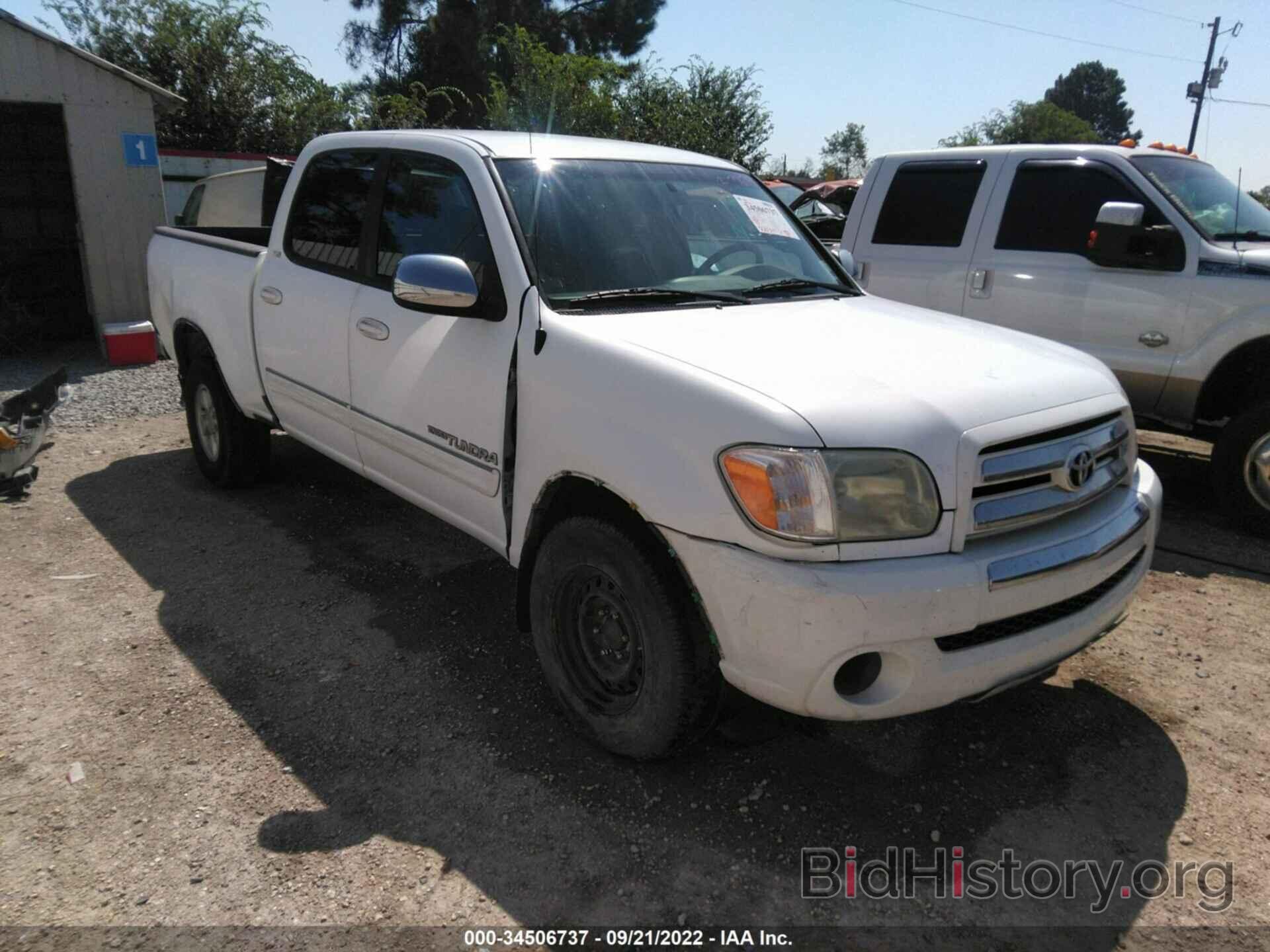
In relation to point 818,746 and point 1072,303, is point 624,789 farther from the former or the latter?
point 1072,303

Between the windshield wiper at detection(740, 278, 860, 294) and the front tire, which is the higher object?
the windshield wiper at detection(740, 278, 860, 294)

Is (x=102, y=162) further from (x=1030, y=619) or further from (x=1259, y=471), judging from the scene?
(x=1259, y=471)

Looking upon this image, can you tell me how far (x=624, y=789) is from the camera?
286cm

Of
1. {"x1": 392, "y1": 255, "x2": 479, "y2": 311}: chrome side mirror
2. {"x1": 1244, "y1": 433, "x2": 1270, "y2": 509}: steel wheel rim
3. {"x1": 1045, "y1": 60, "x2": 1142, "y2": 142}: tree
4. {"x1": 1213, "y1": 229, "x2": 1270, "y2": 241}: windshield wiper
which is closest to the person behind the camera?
{"x1": 392, "y1": 255, "x2": 479, "y2": 311}: chrome side mirror

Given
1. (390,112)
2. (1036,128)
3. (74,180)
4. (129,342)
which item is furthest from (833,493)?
(1036,128)

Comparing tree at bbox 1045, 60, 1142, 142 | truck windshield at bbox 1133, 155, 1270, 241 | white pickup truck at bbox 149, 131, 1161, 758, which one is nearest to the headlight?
white pickup truck at bbox 149, 131, 1161, 758

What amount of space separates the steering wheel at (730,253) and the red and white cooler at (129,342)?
25.7 feet

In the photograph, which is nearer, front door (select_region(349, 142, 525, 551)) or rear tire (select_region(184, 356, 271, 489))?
front door (select_region(349, 142, 525, 551))

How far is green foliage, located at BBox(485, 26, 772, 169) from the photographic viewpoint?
19125mm

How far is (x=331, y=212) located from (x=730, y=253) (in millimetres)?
1983

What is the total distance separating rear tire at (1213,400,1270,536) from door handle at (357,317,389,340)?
14.9 ft

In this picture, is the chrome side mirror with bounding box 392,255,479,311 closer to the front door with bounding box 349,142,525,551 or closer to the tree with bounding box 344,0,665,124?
the front door with bounding box 349,142,525,551

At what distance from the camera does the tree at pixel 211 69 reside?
53.4 ft

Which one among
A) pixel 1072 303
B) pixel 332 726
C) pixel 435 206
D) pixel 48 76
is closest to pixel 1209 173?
pixel 1072 303
